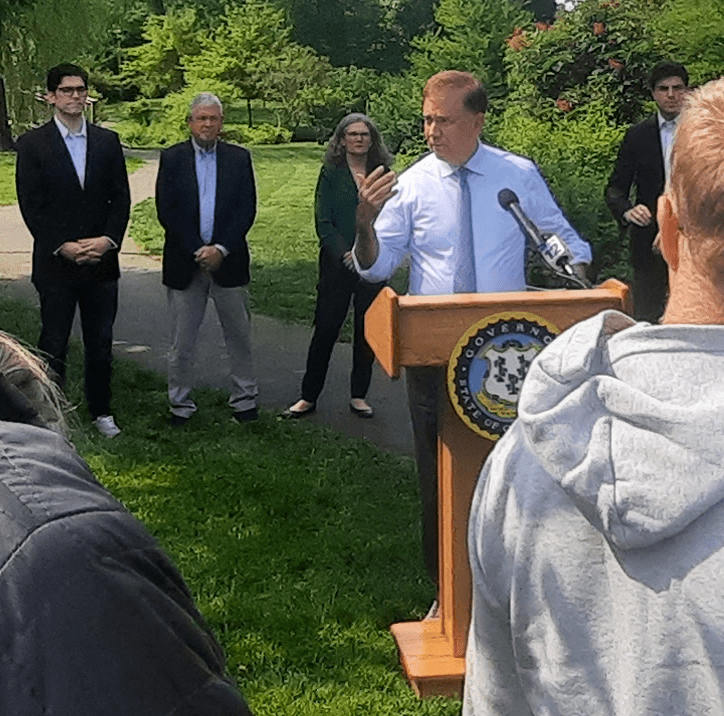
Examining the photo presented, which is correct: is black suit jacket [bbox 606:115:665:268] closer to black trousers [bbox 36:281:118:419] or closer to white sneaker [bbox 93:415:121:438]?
black trousers [bbox 36:281:118:419]

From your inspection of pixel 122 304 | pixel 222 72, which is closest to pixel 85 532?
pixel 122 304

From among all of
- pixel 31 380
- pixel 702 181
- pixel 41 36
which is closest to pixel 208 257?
pixel 41 36

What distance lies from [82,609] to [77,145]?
20.9 ft

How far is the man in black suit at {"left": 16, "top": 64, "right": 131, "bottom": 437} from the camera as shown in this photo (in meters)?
7.10

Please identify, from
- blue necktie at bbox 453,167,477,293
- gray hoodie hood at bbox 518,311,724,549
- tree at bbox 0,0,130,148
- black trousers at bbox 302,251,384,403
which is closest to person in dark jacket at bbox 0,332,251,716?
gray hoodie hood at bbox 518,311,724,549

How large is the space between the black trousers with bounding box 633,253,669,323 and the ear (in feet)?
21.4

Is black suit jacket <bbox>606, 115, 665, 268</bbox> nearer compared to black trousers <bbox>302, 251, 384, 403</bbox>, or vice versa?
black trousers <bbox>302, 251, 384, 403</bbox>

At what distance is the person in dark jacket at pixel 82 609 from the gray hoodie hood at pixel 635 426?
0.51 metres

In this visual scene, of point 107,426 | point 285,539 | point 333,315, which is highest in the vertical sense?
point 333,315

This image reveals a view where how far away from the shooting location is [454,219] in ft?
14.9

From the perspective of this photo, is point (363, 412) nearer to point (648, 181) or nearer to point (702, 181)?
point (648, 181)

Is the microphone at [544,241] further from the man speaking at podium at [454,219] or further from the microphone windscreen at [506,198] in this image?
the man speaking at podium at [454,219]

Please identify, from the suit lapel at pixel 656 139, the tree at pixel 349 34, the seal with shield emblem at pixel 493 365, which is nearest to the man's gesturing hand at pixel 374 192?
the seal with shield emblem at pixel 493 365

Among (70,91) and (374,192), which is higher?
(70,91)
